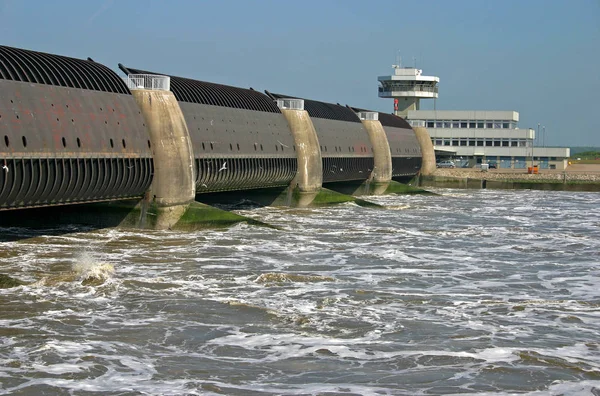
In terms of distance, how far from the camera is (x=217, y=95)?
55.7m

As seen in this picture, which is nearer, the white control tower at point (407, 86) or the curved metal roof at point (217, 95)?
the curved metal roof at point (217, 95)

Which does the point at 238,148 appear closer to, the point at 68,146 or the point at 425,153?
the point at 68,146

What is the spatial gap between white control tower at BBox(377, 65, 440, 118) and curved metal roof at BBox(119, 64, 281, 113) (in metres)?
63.0

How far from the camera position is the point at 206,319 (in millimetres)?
22062

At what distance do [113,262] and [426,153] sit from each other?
70493 mm

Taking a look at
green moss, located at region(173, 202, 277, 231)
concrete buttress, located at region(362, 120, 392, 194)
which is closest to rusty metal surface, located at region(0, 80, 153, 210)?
green moss, located at region(173, 202, 277, 231)

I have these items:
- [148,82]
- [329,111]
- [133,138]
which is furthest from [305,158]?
[133,138]

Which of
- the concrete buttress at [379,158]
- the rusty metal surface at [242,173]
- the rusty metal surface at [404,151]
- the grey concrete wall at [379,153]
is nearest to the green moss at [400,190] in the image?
the concrete buttress at [379,158]

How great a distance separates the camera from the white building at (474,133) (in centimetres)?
12281

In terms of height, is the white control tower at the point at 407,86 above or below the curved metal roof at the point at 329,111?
above

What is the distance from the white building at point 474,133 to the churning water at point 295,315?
Answer: 82.6 m

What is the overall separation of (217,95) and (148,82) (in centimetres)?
1115

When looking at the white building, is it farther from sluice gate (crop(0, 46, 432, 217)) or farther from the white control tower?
sluice gate (crop(0, 46, 432, 217))

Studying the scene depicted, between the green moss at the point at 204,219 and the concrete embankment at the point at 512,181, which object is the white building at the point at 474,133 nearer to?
the concrete embankment at the point at 512,181
